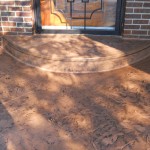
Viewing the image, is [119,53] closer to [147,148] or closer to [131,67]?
[131,67]

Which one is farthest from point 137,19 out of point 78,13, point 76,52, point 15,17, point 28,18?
point 15,17

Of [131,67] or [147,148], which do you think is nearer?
[147,148]

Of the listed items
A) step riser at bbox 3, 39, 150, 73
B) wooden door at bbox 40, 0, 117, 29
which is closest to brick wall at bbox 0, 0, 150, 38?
wooden door at bbox 40, 0, 117, 29

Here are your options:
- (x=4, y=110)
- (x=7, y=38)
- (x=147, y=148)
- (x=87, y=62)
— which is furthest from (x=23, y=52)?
(x=147, y=148)

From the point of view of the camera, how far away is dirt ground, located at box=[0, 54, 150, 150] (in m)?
2.29

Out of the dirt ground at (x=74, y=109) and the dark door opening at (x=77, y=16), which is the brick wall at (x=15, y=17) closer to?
the dark door opening at (x=77, y=16)

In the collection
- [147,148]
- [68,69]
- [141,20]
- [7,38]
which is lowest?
[147,148]

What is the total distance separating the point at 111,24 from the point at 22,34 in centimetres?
122

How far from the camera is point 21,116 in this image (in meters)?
2.57

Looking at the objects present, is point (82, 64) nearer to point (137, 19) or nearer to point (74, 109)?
point (74, 109)

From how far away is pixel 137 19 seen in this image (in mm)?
3623

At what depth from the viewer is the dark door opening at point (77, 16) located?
3826 mm

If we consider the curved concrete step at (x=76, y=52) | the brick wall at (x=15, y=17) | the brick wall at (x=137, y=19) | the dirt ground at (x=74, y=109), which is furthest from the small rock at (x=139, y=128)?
the brick wall at (x=15, y=17)

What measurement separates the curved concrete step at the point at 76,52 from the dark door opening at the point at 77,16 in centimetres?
16
